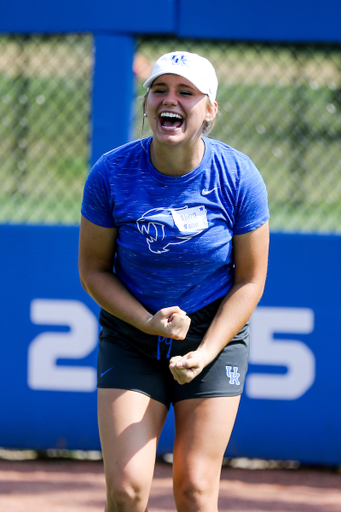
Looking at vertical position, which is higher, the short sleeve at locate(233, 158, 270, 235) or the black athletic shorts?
the short sleeve at locate(233, 158, 270, 235)

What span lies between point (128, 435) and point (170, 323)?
43 centimetres

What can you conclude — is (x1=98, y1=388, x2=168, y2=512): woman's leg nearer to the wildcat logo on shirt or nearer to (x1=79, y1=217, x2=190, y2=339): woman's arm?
(x1=79, y1=217, x2=190, y2=339): woman's arm

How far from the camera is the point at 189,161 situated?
8.07ft

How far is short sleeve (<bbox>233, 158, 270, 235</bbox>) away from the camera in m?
2.45

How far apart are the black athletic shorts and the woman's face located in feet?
2.16

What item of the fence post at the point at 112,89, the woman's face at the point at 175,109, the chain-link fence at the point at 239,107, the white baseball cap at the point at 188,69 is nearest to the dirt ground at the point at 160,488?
the chain-link fence at the point at 239,107

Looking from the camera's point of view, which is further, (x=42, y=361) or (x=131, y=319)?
(x=42, y=361)

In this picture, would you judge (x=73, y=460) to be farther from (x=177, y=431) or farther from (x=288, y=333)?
(x=177, y=431)

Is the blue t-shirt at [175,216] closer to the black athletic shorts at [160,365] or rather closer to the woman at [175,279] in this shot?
the woman at [175,279]

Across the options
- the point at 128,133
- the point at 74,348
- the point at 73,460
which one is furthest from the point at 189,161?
the point at 73,460

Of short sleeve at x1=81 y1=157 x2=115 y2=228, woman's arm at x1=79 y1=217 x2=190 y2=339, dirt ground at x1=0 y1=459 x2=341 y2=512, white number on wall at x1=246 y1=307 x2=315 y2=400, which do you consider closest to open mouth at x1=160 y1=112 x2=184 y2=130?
short sleeve at x1=81 y1=157 x2=115 y2=228

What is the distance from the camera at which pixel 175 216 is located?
7.81 feet

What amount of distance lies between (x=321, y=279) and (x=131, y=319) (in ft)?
6.92

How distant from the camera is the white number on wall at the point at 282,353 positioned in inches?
166
